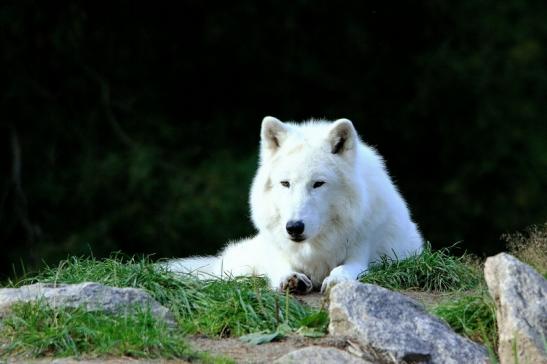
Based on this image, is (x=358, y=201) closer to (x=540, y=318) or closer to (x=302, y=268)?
(x=302, y=268)

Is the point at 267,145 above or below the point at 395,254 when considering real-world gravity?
above

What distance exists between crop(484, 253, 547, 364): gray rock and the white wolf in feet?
4.18

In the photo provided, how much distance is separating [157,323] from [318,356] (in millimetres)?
789

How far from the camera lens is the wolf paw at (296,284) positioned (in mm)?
5652

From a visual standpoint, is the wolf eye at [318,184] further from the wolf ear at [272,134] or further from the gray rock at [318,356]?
the gray rock at [318,356]

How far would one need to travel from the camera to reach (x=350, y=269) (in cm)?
579

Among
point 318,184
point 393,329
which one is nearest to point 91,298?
point 393,329

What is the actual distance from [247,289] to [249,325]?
0.44 m

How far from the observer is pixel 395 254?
6090 millimetres

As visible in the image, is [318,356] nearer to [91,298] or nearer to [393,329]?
[393,329]

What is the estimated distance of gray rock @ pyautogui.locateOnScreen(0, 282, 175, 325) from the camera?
189 inches

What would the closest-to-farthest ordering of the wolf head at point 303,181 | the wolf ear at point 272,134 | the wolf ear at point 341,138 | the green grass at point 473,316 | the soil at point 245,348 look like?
the soil at point 245,348
the green grass at point 473,316
the wolf head at point 303,181
the wolf ear at point 341,138
the wolf ear at point 272,134

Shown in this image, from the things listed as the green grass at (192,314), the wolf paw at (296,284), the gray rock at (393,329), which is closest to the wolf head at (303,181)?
the wolf paw at (296,284)

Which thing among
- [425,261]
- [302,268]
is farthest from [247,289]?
[425,261]
